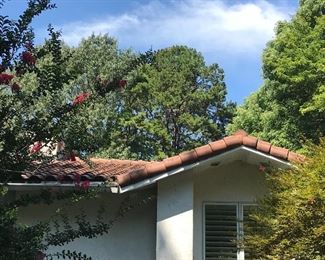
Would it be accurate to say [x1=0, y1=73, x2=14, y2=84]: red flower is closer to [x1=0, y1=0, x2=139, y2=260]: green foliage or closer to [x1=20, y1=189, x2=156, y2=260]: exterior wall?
[x1=0, y1=0, x2=139, y2=260]: green foliage

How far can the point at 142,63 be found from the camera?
20.7 ft

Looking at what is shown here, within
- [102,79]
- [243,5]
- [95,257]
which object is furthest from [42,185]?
[243,5]

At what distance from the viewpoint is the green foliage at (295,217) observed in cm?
791

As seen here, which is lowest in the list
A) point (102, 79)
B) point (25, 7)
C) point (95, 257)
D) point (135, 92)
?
point (95, 257)

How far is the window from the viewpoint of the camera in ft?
32.2

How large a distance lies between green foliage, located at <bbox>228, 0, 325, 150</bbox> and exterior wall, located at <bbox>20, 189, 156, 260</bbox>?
13592 millimetres

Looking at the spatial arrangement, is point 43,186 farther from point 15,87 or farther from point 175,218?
point 15,87

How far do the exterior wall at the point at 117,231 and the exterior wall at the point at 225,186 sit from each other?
0.82m

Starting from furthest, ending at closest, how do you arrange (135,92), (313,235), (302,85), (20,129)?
(135,92) → (302,85) → (313,235) → (20,129)

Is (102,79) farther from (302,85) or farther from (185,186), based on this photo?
(302,85)

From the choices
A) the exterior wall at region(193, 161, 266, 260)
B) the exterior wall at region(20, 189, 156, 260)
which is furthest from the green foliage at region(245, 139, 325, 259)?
the exterior wall at region(20, 189, 156, 260)

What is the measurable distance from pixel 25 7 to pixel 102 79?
3.63 feet

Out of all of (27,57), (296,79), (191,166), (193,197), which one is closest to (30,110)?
(27,57)

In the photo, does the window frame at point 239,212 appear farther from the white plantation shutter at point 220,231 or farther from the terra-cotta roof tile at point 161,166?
the terra-cotta roof tile at point 161,166
